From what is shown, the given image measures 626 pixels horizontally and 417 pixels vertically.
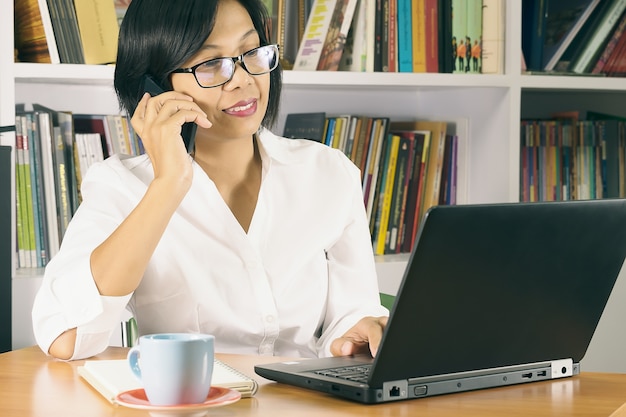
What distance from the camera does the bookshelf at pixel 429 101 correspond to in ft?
7.59

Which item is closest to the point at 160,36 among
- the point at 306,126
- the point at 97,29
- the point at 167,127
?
the point at 167,127

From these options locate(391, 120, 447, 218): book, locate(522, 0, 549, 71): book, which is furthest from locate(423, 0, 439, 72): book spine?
locate(522, 0, 549, 71): book

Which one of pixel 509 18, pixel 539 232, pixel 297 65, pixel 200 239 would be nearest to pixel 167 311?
pixel 200 239

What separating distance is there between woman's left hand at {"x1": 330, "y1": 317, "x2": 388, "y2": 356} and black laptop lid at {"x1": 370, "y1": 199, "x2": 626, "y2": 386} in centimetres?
26

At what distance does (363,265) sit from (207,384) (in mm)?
867

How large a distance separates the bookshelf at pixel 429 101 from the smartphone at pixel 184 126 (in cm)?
59

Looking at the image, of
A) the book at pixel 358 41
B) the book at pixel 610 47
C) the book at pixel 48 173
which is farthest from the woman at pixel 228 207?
the book at pixel 610 47

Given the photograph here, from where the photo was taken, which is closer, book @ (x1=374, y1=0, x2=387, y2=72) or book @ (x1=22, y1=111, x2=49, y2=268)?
book @ (x1=22, y1=111, x2=49, y2=268)

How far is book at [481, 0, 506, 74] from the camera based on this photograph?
266cm

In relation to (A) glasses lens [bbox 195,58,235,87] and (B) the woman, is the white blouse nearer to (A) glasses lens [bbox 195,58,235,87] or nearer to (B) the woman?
(B) the woman

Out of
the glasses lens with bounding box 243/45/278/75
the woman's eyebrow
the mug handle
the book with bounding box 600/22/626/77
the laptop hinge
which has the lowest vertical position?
the laptop hinge

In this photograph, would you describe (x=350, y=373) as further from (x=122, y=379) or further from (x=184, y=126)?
(x=184, y=126)

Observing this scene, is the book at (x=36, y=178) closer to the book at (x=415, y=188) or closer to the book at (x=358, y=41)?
the book at (x=358, y=41)

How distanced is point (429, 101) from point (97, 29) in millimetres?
1050
